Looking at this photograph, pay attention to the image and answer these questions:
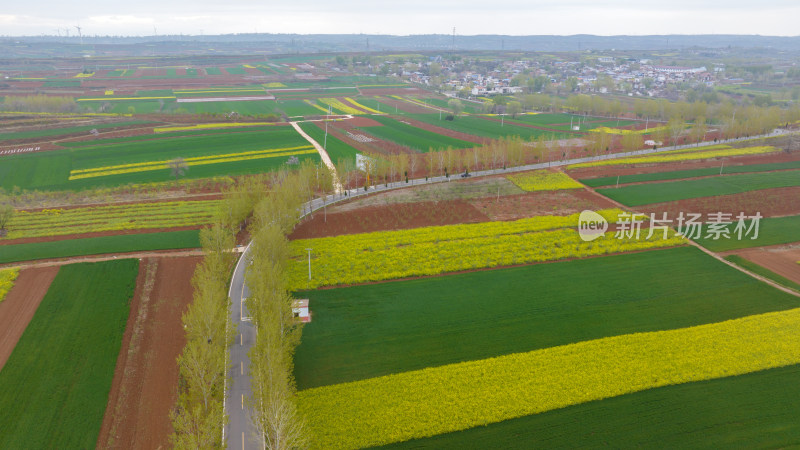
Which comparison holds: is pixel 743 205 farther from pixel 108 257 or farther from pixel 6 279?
pixel 6 279

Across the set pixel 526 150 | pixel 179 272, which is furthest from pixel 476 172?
pixel 179 272

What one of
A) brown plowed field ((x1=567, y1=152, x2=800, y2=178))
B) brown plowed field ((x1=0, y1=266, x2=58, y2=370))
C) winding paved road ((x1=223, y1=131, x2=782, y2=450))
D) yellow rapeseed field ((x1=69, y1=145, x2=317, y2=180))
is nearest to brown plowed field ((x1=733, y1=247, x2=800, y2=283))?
winding paved road ((x1=223, y1=131, x2=782, y2=450))

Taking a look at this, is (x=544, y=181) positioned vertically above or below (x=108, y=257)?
above

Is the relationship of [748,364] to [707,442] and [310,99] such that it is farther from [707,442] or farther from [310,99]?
[310,99]

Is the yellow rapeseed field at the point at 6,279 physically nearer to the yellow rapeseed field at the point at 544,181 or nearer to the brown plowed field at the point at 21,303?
the brown plowed field at the point at 21,303

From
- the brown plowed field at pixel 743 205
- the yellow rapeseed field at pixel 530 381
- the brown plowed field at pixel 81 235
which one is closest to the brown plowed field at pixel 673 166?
the brown plowed field at pixel 743 205

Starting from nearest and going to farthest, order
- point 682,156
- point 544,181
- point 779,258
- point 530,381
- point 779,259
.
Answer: point 530,381, point 779,259, point 779,258, point 544,181, point 682,156

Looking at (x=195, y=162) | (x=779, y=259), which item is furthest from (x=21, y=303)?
(x=779, y=259)
